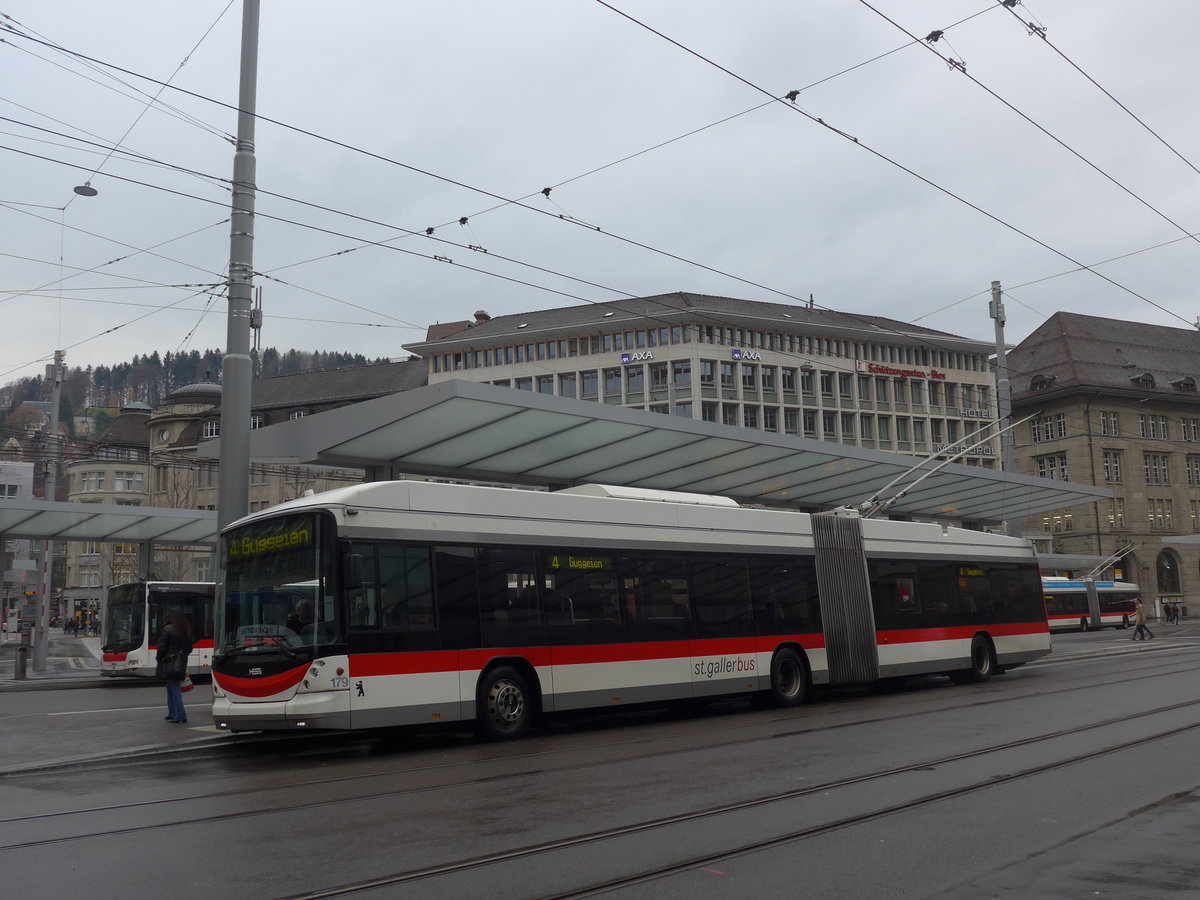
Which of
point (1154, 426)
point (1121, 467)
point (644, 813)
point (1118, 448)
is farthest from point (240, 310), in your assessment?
point (1154, 426)

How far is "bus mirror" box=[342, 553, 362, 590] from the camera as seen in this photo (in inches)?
452

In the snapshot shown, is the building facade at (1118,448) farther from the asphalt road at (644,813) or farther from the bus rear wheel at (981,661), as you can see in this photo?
the asphalt road at (644,813)

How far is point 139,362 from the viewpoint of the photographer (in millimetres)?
178000

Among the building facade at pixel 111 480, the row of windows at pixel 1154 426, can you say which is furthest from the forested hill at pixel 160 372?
the row of windows at pixel 1154 426

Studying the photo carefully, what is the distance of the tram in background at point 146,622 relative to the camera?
29156 millimetres

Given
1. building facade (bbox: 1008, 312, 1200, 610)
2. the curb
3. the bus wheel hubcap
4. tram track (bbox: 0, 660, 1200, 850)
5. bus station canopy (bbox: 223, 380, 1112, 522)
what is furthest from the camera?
building facade (bbox: 1008, 312, 1200, 610)

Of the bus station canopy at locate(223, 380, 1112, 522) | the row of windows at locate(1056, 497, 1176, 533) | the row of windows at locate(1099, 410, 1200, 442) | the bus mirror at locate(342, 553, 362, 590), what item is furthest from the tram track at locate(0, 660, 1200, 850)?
the row of windows at locate(1099, 410, 1200, 442)

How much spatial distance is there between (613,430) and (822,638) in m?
4.85

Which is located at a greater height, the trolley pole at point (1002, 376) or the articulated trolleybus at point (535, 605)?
the trolley pole at point (1002, 376)

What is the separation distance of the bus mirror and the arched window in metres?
81.6

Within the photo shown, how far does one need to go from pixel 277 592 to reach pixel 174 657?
12.9ft

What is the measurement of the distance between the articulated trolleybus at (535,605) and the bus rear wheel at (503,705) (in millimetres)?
20

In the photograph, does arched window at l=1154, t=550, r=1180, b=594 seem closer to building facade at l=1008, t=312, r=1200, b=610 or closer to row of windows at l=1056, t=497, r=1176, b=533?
building facade at l=1008, t=312, r=1200, b=610

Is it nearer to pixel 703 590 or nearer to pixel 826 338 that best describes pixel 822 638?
pixel 703 590
